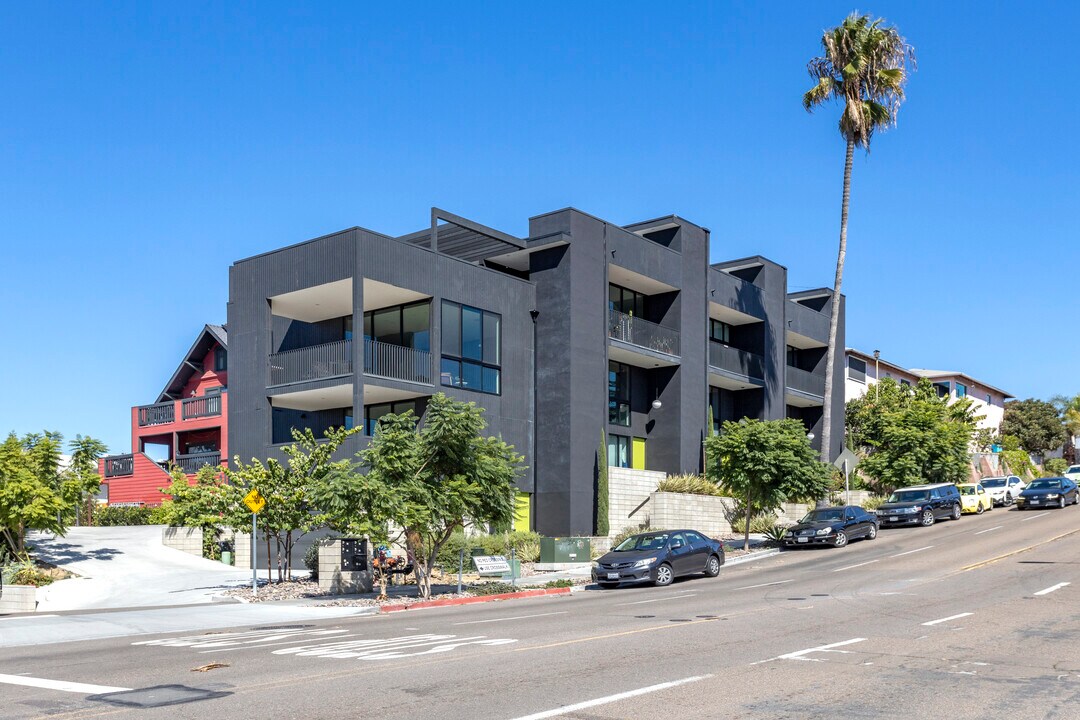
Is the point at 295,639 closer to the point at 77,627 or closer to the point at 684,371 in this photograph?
the point at 77,627

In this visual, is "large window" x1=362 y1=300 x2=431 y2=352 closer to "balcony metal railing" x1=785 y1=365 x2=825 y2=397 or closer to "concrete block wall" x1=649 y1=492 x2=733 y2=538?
"concrete block wall" x1=649 y1=492 x2=733 y2=538

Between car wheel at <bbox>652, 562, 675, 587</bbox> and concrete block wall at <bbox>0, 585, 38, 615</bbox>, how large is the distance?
14400 mm

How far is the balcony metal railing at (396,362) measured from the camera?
31000 millimetres

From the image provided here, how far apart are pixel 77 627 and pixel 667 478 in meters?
24.5

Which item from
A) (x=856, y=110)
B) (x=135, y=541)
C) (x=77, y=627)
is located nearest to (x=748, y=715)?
(x=77, y=627)

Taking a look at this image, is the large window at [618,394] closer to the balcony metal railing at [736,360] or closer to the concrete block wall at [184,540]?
the balcony metal railing at [736,360]

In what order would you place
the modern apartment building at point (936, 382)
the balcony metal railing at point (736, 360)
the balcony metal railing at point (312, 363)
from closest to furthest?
the balcony metal railing at point (312, 363), the balcony metal railing at point (736, 360), the modern apartment building at point (936, 382)

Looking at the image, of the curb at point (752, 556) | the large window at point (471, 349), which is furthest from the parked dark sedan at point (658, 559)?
the large window at point (471, 349)

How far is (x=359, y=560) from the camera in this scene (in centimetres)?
2517

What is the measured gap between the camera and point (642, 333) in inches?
1529

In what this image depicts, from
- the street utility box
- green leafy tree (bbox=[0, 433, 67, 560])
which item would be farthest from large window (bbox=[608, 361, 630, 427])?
green leafy tree (bbox=[0, 433, 67, 560])

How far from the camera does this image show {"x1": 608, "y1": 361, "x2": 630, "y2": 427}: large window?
39.5 m

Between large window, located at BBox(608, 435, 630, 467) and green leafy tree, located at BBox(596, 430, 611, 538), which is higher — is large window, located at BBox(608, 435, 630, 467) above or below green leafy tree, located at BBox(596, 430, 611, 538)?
above

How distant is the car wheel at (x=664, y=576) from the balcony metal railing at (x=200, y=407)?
1031 inches
